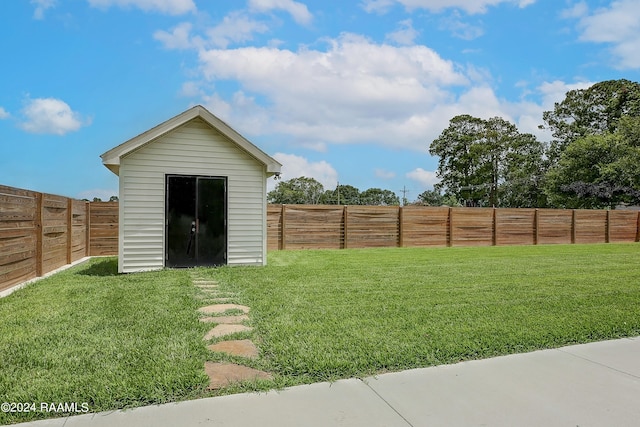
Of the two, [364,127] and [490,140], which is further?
[490,140]

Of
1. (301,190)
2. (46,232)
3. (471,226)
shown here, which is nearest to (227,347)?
(46,232)

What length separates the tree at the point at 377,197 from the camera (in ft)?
170

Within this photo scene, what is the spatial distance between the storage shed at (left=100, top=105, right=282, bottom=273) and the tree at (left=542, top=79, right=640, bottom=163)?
101 ft

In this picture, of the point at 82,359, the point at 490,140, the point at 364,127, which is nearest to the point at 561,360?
the point at 82,359

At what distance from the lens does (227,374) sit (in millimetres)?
2988

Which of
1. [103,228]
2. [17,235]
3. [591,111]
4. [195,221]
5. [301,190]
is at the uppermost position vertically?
[591,111]

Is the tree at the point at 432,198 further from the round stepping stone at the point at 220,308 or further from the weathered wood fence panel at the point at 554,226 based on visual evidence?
the round stepping stone at the point at 220,308

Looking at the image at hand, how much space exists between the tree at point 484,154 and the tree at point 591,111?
12.7 ft

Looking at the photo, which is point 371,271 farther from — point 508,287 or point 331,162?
point 331,162

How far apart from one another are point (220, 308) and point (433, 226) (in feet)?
39.4

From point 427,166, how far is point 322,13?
3728cm

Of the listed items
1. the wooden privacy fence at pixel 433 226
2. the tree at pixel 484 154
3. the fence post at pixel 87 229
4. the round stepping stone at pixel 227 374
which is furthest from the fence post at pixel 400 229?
the tree at pixel 484 154

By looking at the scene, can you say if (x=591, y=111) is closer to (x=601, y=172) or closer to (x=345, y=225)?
(x=601, y=172)

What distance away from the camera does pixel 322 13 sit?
866 centimetres
